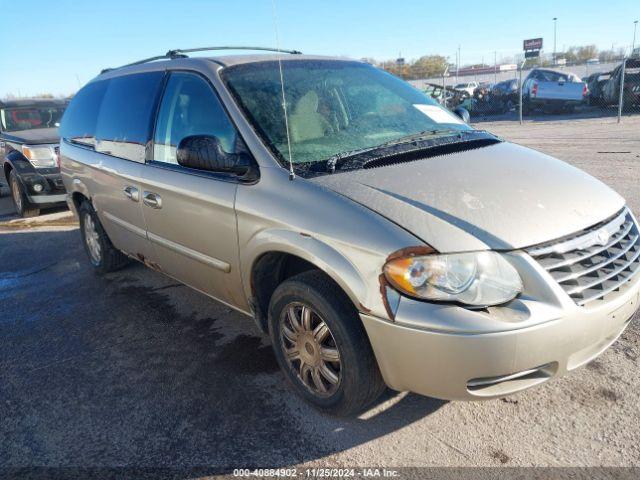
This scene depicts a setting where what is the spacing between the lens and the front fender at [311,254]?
221 centimetres

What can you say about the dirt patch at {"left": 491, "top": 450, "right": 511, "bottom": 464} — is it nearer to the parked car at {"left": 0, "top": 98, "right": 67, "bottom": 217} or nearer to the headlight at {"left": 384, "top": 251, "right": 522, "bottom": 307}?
the headlight at {"left": 384, "top": 251, "right": 522, "bottom": 307}

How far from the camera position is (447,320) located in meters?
1.99

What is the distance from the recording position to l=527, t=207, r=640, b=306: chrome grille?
2.11 metres

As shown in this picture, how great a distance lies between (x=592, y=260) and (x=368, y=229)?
1004 millimetres

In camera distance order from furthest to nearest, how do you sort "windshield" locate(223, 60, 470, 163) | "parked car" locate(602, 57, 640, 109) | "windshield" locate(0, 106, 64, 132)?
"parked car" locate(602, 57, 640, 109) → "windshield" locate(0, 106, 64, 132) → "windshield" locate(223, 60, 470, 163)

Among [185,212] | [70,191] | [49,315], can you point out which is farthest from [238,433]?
[70,191]

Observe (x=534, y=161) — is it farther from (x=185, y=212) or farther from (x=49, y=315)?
(x=49, y=315)

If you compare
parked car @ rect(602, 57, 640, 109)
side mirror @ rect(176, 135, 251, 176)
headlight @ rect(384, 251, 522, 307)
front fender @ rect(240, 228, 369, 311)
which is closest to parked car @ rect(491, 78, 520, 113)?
parked car @ rect(602, 57, 640, 109)

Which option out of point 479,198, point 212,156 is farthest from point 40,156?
point 479,198

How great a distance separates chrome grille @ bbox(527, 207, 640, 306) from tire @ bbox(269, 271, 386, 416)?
847 millimetres

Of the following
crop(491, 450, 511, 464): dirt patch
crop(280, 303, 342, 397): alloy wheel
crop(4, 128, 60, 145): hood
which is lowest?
crop(491, 450, 511, 464): dirt patch

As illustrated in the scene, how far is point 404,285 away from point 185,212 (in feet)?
5.51

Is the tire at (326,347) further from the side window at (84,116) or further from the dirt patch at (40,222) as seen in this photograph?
the dirt patch at (40,222)

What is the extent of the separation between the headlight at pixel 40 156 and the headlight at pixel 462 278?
7444 millimetres
